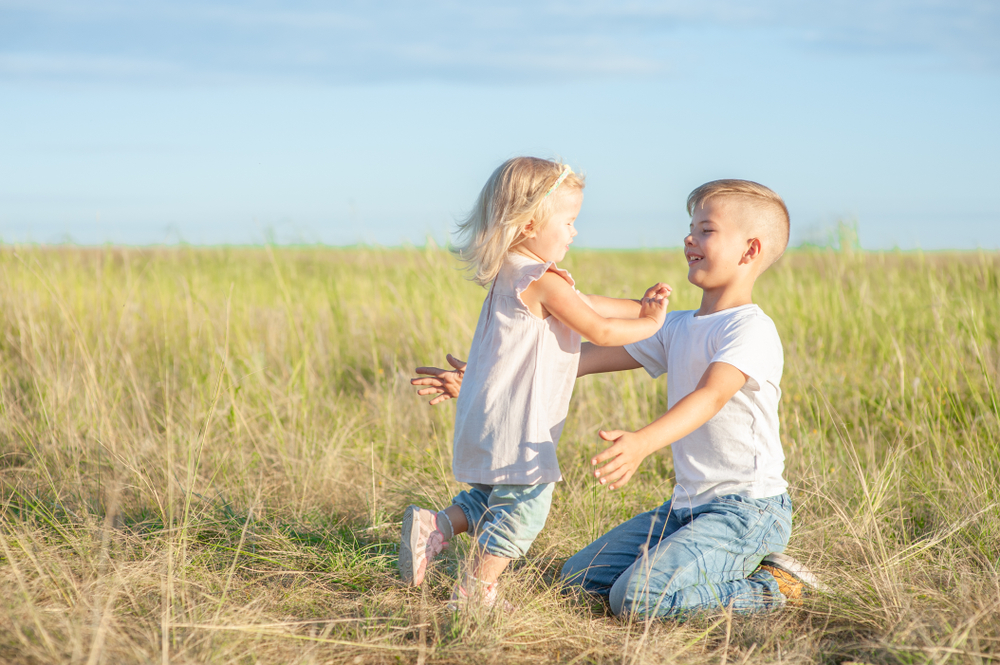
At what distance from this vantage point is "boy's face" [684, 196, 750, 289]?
2.21 m

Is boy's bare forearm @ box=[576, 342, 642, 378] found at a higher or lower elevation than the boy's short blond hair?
lower

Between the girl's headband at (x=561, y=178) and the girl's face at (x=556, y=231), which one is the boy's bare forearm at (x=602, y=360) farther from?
the girl's headband at (x=561, y=178)

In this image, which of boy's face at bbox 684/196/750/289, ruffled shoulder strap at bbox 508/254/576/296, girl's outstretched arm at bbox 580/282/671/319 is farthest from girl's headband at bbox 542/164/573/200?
boy's face at bbox 684/196/750/289

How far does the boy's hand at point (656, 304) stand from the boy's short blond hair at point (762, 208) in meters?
0.38

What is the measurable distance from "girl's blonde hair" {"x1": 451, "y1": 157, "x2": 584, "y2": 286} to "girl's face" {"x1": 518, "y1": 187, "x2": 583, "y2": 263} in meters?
0.02

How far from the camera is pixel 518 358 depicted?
204 cm

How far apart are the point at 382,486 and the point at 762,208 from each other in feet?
5.39

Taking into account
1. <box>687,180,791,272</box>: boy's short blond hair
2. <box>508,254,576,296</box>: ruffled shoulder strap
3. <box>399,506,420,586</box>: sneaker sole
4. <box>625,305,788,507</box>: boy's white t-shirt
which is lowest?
<box>399,506,420,586</box>: sneaker sole

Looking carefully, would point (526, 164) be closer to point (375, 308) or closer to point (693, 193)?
point (693, 193)

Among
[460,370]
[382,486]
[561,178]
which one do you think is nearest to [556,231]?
[561,178]

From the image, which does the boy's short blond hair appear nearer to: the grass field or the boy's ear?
the boy's ear

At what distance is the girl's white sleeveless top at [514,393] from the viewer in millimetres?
2006

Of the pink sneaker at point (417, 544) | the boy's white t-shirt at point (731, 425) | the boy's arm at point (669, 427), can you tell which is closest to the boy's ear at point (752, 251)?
the boy's white t-shirt at point (731, 425)

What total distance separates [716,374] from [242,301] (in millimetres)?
4885
